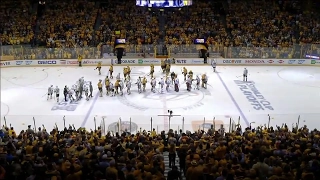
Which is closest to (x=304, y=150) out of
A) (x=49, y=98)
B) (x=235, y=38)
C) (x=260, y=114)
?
(x=260, y=114)

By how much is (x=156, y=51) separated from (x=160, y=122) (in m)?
14.7

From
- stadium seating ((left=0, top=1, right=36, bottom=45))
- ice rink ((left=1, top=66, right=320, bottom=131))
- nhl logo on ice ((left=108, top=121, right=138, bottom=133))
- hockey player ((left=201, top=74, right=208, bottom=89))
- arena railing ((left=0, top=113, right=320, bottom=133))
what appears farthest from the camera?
stadium seating ((left=0, top=1, right=36, bottom=45))

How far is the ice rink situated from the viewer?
16406 mm

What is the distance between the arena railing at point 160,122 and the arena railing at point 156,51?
11.9m

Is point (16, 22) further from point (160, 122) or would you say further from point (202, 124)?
point (202, 124)

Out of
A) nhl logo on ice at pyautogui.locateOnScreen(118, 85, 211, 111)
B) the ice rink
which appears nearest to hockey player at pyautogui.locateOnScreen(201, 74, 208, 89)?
the ice rink

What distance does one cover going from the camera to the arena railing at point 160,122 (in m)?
15.2

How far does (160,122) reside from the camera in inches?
620

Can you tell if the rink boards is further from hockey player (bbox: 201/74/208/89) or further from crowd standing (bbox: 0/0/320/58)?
hockey player (bbox: 201/74/208/89)

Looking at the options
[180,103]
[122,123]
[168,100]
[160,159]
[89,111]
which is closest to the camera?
[160,159]

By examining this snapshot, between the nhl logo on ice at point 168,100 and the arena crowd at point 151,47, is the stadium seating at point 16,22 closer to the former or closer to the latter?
the arena crowd at point 151,47

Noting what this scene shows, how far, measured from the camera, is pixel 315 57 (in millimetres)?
28172

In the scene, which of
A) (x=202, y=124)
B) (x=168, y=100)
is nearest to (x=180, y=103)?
(x=168, y=100)

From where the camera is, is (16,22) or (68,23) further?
(68,23)
